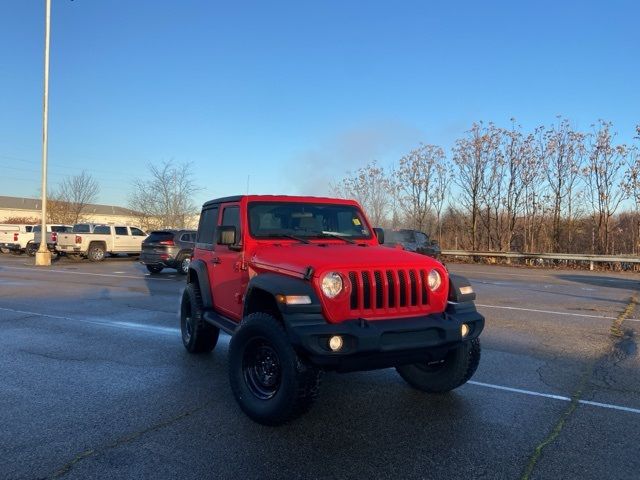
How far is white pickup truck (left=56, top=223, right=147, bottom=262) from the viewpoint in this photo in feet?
84.0

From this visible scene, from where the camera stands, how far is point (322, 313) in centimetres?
404

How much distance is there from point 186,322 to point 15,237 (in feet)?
91.8

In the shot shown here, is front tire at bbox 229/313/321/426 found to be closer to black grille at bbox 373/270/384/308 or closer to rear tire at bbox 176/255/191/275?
black grille at bbox 373/270/384/308

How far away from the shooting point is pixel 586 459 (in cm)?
369

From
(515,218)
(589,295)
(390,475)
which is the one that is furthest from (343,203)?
(515,218)

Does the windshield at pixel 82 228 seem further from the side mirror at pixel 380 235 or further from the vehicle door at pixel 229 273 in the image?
the side mirror at pixel 380 235

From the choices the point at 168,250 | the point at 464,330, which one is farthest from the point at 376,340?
the point at 168,250

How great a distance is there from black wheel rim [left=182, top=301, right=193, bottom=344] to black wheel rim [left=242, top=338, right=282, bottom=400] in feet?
8.14

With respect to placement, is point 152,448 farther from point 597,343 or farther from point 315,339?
point 597,343

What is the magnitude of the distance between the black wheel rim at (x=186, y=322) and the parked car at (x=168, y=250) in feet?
38.2

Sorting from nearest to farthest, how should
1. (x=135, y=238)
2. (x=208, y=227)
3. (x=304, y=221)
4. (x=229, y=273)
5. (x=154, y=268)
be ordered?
(x=229, y=273)
(x=304, y=221)
(x=208, y=227)
(x=154, y=268)
(x=135, y=238)

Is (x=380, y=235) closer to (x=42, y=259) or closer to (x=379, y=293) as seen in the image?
(x=379, y=293)

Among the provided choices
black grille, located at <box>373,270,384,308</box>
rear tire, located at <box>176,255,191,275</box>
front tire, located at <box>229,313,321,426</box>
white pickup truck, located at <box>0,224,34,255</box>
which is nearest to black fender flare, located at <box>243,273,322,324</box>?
front tire, located at <box>229,313,321,426</box>

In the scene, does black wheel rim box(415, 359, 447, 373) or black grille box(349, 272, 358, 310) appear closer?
black grille box(349, 272, 358, 310)
